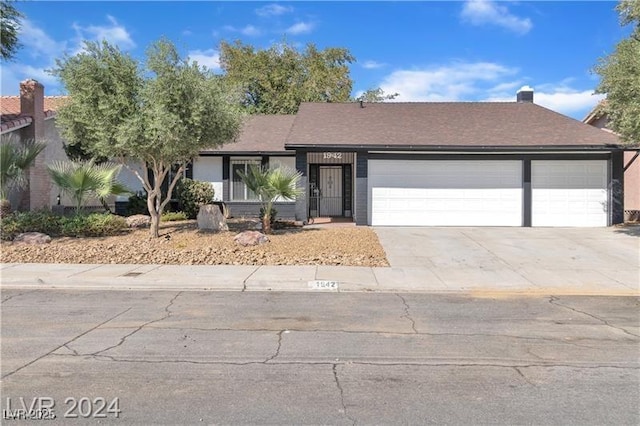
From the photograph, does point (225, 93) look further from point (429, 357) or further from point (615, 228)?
point (615, 228)

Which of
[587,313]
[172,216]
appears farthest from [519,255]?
[172,216]

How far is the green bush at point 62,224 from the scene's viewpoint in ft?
48.1

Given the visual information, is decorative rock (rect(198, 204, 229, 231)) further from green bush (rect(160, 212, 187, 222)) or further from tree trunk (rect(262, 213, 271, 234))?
green bush (rect(160, 212, 187, 222))

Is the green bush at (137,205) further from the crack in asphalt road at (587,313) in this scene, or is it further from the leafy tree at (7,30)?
the crack in asphalt road at (587,313)

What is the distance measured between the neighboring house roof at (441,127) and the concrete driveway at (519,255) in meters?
3.15

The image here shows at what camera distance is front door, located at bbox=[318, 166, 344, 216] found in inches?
901

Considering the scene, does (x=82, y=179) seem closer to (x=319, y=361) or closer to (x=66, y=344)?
(x=66, y=344)

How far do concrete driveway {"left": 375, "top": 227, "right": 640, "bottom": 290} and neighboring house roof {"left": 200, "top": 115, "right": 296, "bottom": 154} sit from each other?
270 inches

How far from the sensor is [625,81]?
46.4 ft

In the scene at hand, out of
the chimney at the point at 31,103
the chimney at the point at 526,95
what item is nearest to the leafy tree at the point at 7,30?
the chimney at the point at 31,103

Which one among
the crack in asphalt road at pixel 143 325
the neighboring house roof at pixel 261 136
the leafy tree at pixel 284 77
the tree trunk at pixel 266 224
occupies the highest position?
the leafy tree at pixel 284 77

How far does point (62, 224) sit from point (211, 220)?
170 inches

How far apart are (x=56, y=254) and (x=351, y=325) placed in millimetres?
8930

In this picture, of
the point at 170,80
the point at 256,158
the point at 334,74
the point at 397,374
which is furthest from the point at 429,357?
the point at 334,74
